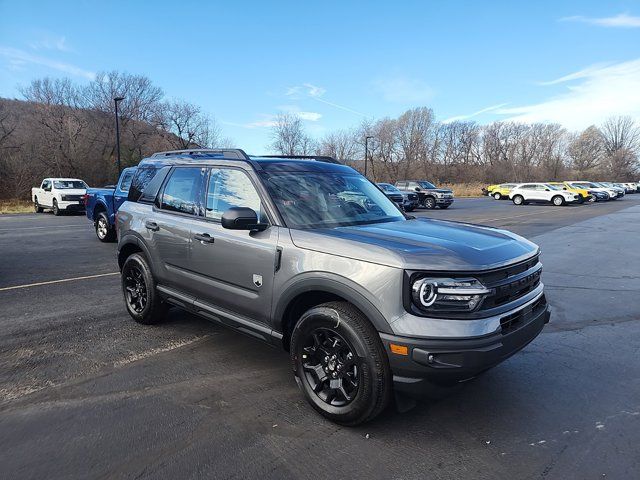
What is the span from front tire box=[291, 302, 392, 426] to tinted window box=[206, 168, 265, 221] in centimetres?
103

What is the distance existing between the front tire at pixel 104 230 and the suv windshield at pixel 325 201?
9537mm

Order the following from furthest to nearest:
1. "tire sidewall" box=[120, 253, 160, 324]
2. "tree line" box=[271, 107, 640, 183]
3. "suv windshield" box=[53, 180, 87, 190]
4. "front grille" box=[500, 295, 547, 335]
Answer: "tree line" box=[271, 107, 640, 183], "suv windshield" box=[53, 180, 87, 190], "tire sidewall" box=[120, 253, 160, 324], "front grille" box=[500, 295, 547, 335]

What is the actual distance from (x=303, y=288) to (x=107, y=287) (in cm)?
501

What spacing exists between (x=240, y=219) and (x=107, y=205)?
979 cm

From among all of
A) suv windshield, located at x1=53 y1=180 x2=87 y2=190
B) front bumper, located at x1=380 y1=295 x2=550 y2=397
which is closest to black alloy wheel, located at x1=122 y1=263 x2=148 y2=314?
front bumper, located at x1=380 y1=295 x2=550 y2=397

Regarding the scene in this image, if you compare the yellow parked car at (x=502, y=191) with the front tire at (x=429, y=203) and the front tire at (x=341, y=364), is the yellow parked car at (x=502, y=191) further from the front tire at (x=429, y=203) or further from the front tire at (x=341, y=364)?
the front tire at (x=341, y=364)

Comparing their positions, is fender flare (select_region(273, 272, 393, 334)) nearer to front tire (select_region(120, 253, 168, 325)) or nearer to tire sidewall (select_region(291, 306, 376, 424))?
tire sidewall (select_region(291, 306, 376, 424))

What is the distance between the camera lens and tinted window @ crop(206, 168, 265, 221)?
3.66 m

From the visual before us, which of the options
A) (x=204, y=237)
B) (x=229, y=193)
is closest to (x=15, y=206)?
(x=204, y=237)

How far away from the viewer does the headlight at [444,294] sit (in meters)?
2.60

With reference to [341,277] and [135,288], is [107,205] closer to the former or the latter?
[135,288]

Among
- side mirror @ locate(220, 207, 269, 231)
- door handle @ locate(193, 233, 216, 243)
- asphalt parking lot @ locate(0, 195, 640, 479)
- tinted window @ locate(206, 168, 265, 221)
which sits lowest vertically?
asphalt parking lot @ locate(0, 195, 640, 479)

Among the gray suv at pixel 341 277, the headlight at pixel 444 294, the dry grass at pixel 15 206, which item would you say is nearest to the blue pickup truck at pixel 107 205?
the gray suv at pixel 341 277

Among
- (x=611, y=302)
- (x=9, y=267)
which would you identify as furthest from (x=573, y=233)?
(x=9, y=267)
